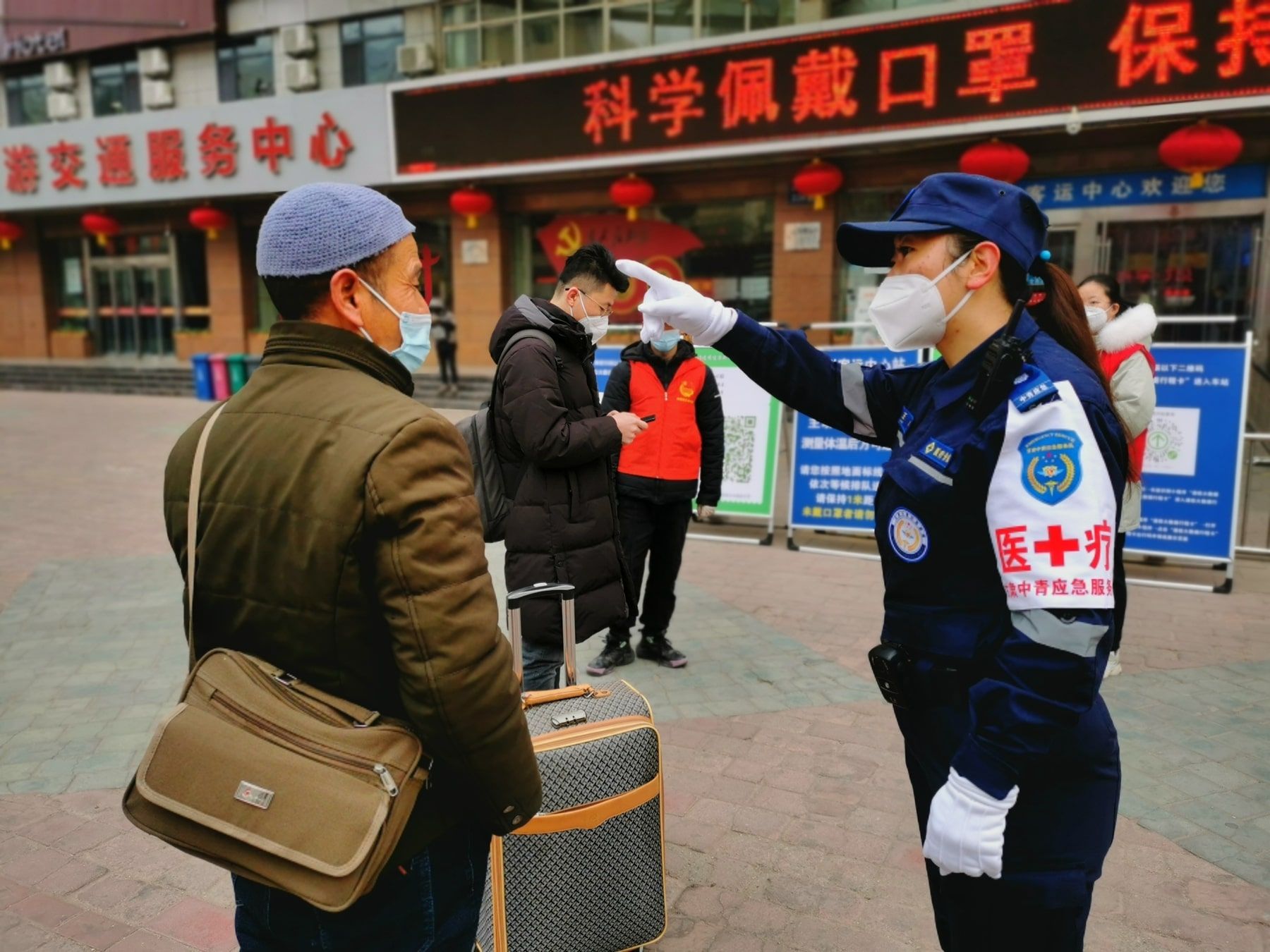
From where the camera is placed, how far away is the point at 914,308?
1922 mm

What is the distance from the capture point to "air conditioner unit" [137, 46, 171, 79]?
1830 centimetres

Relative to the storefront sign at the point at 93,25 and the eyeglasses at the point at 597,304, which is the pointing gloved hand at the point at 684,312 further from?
the storefront sign at the point at 93,25

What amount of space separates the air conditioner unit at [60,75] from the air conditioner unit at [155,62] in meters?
2.37

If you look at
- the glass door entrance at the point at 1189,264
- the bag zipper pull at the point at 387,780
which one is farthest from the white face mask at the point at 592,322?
the glass door entrance at the point at 1189,264

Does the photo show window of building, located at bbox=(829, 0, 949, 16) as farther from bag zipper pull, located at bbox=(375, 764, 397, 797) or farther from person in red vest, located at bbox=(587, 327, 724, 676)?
bag zipper pull, located at bbox=(375, 764, 397, 797)

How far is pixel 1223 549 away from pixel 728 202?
33.4ft

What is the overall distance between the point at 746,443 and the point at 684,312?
5.36 m

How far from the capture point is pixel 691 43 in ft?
42.8

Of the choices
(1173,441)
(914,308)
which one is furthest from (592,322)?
(1173,441)

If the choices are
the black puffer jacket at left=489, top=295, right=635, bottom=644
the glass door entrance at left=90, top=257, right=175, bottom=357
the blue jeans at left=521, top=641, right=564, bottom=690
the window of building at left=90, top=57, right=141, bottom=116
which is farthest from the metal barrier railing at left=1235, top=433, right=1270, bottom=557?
the window of building at left=90, top=57, right=141, bottom=116

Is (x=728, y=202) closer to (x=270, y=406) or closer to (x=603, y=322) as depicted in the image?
(x=603, y=322)

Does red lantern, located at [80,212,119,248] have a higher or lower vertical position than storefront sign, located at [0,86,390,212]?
lower

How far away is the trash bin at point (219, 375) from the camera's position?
1769 centimetres

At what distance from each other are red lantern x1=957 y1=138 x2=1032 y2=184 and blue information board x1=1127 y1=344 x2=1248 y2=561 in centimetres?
556
